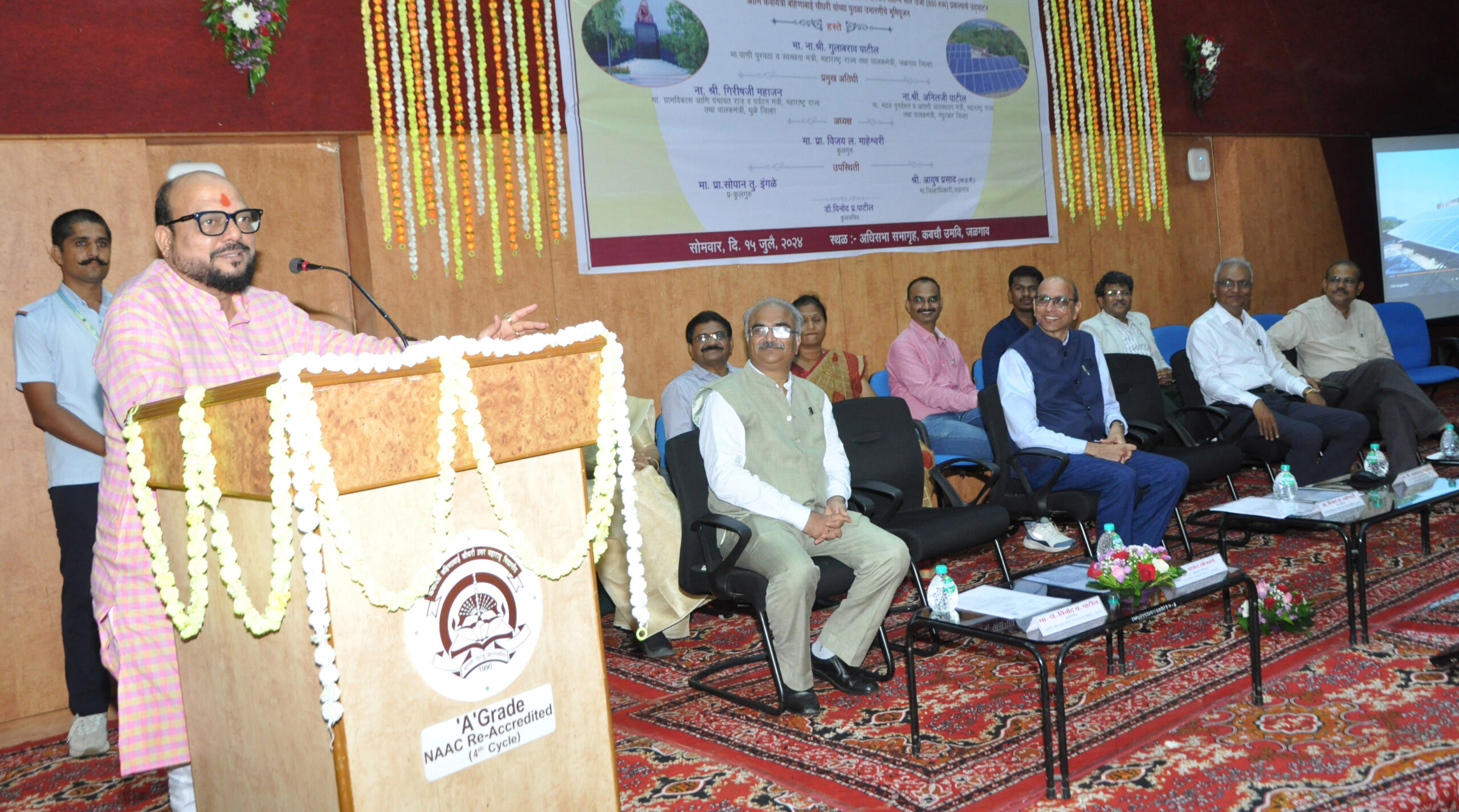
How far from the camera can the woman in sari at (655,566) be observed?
4.39m

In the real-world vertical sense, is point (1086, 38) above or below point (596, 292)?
above

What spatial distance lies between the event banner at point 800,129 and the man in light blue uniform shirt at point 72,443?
2.38 meters

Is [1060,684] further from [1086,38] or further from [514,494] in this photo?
[1086,38]

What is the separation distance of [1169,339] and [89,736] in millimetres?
6382

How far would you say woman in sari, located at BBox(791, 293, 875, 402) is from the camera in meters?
5.62

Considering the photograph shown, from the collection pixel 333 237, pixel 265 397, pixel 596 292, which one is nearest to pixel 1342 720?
pixel 265 397

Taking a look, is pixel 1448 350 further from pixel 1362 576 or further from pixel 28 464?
pixel 28 464

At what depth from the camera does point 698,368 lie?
514 cm

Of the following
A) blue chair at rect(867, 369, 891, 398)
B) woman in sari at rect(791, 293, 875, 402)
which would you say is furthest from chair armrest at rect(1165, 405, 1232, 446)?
woman in sari at rect(791, 293, 875, 402)

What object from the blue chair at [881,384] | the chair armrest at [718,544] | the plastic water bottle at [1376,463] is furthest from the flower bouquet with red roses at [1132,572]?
the blue chair at [881,384]

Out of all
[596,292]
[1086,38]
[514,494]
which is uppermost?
[1086,38]

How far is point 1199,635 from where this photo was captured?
3.98 m

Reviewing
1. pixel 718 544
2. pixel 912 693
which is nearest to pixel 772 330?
pixel 718 544

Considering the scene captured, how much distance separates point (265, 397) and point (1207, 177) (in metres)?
8.15
